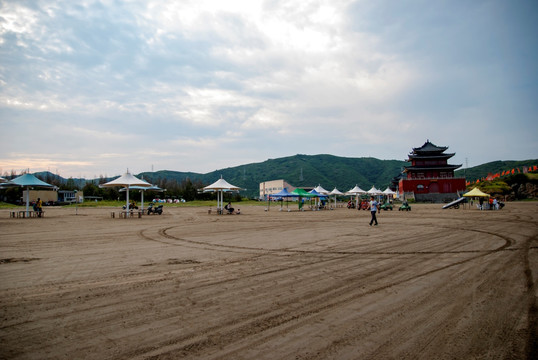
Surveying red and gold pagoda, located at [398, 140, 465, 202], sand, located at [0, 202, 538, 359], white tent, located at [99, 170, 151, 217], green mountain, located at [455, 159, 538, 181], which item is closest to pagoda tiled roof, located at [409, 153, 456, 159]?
red and gold pagoda, located at [398, 140, 465, 202]

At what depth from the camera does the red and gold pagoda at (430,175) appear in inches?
2393

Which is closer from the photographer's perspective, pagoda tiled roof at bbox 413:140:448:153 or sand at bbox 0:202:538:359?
sand at bbox 0:202:538:359

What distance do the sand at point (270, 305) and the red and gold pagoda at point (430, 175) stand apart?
5803 cm

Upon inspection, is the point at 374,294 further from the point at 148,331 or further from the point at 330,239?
the point at 330,239

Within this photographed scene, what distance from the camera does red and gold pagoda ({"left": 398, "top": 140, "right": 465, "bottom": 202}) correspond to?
60.8 meters

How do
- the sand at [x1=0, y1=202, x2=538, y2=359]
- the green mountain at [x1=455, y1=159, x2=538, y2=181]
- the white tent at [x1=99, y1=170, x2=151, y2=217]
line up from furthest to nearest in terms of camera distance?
the green mountain at [x1=455, y1=159, x2=538, y2=181]
the white tent at [x1=99, y1=170, x2=151, y2=217]
the sand at [x1=0, y1=202, x2=538, y2=359]

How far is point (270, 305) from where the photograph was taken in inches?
169

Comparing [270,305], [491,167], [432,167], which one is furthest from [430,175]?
[491,167]

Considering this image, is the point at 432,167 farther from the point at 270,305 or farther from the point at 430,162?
the point at 270,305

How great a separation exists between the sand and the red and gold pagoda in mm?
58033

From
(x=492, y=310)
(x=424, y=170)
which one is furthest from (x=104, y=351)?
(x=424, y=170)

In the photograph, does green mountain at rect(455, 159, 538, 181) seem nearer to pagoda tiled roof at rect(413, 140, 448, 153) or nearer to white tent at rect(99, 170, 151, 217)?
pagoda tiled roof at rect(413, 140, 448, 153)

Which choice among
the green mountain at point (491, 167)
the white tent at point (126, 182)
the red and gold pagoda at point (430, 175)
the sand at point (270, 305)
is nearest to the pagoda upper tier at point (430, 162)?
the red and gold pagoda at point (430, 175)

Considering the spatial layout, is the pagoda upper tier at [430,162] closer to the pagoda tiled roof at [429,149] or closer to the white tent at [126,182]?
the pagoda tiled roof at [429,149]
